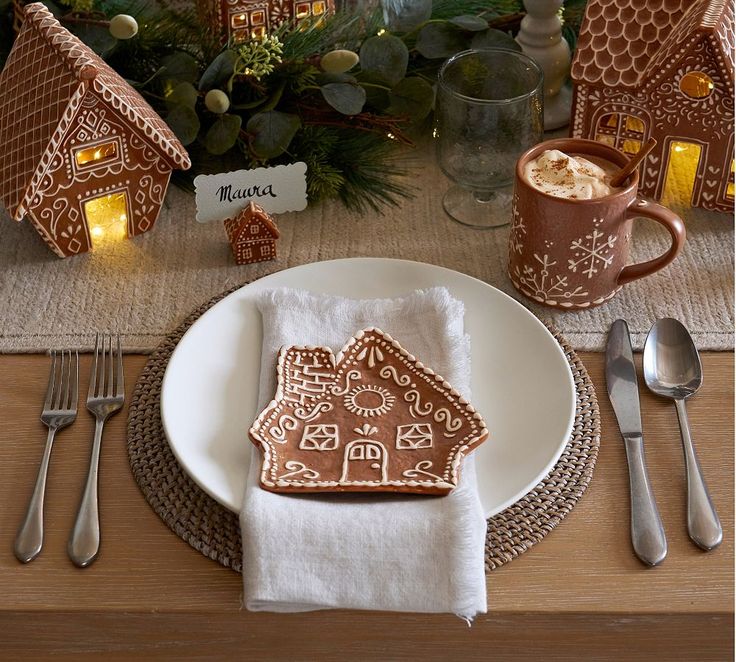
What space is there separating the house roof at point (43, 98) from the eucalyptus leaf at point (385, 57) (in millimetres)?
270

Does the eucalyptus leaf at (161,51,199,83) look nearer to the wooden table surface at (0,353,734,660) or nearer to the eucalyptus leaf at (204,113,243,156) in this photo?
the eucalyptus leaf at (204,113,243,156)

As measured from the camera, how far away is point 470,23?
116 cm

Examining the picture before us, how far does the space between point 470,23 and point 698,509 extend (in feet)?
2.28

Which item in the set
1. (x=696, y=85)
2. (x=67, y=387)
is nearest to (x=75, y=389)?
(x=67, y=387)

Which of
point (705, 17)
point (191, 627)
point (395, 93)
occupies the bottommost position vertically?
point (191, 627)

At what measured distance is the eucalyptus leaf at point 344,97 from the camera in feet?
3.54

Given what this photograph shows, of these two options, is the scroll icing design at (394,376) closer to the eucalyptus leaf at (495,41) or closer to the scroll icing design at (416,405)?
the scroll icing design at (416,405)

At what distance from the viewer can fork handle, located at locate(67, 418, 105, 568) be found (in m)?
0.71

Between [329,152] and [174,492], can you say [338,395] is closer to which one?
[174,492]

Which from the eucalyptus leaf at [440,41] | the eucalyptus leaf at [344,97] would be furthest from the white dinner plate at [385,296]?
the eucalyptus leaf at [440,41]

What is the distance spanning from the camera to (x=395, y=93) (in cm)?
113

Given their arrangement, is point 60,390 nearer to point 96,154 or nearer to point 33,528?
point 33,528

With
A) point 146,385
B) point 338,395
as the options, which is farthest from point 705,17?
point 146,385

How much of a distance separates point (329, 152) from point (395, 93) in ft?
0.37
